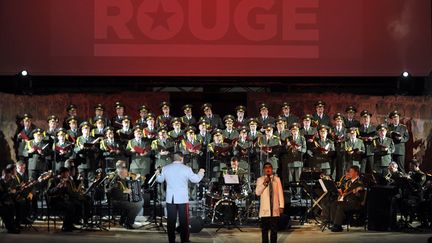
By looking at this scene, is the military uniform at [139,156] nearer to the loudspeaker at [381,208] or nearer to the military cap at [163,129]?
the military cap at [163,129]

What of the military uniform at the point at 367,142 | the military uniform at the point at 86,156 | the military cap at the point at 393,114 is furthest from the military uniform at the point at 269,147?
the military uniform at the point at 86,156

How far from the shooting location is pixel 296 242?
48.2 ft

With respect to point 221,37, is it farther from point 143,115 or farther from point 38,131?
point 38,131

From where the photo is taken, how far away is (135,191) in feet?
54.7

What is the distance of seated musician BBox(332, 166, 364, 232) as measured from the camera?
53.3 feet

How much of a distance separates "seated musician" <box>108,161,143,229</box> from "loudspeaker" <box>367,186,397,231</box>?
4867 millimetres

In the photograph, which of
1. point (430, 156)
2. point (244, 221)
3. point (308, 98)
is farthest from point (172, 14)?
point (430, 156)

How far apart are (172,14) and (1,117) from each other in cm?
512

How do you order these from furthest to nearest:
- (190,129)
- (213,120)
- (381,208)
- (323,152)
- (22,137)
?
(213,120), (22,137), (323,152), (190,129), (381,208)

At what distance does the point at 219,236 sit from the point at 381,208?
346 cm

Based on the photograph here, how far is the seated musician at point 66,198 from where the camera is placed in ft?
52.3

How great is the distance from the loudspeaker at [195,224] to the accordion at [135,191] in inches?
60.5

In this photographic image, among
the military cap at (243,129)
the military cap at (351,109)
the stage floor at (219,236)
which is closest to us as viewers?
the stage floor at (219,236)

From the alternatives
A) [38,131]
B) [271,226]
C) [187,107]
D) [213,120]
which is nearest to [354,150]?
[213,120]
